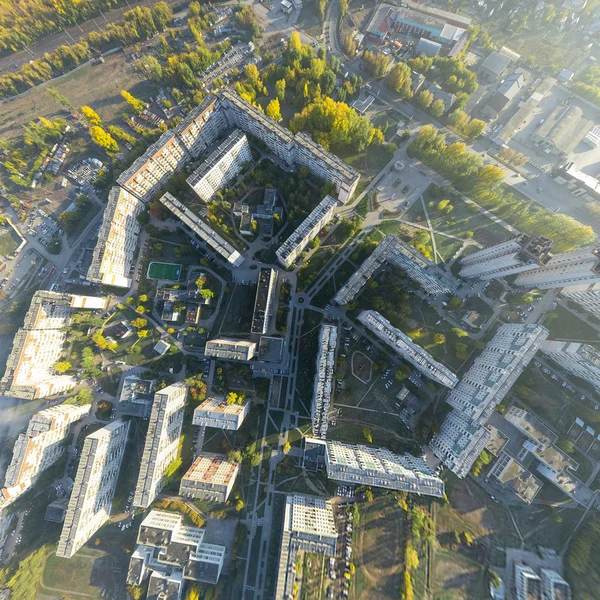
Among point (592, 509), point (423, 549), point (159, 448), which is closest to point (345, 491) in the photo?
point (423, 549)

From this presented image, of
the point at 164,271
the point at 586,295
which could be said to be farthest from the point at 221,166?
the point at 586,295

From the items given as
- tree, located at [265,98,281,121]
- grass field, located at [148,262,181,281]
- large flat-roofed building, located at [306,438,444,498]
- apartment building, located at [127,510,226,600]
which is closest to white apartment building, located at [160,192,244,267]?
grass field, located at [148,262,181,281]

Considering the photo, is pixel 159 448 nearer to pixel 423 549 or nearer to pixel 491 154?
pixel 423 549

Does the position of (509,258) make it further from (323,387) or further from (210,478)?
(210,478)

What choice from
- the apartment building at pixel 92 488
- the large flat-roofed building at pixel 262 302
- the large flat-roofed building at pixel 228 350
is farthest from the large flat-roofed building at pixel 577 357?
the apartment building at pixel 92 488

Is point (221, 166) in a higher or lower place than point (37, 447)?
higher

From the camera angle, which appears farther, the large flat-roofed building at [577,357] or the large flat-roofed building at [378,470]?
the large flat-roofed building at [577,357]

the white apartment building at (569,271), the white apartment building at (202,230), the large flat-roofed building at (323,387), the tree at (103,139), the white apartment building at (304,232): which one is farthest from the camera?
the tree at (103,139)

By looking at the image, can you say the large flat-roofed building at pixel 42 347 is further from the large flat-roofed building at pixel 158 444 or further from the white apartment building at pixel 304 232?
the white apartment building at pixel 304 232

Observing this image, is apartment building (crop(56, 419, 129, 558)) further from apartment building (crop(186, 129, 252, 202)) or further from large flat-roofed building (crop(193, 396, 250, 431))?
apartment building (crop(186, 129, 252, 202))
